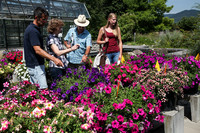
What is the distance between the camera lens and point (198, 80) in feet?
11.0

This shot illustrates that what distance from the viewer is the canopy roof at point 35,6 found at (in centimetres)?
916

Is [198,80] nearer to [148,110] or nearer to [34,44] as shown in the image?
[148,110]

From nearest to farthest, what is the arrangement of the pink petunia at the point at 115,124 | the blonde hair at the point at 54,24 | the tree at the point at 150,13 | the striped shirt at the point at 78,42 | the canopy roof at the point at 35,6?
the pink petunia at the point at 115,124 < the blonde hair at the point at 54,24 < the striped shirt at the point at 78,42 < the canopy roof at the point at 35,6 < the tree at the point at 150,13

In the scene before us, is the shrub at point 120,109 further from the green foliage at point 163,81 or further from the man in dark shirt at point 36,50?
the man in dark shirt at point 36,50

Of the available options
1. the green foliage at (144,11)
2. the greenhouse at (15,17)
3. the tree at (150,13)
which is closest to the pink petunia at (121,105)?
the greenhouse at (15,17)

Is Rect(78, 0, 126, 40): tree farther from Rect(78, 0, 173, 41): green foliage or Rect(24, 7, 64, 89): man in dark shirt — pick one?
Rect(24, 7, 64, 89): man in dark shirt

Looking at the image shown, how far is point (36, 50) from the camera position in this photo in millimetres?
2475

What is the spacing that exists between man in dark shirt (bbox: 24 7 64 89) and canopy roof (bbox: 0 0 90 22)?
7632 mm

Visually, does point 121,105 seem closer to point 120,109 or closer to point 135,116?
point 120,109

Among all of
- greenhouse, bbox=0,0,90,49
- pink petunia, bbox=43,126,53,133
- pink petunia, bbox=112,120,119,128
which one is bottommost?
pink petunia, bbox=112,120,119,128

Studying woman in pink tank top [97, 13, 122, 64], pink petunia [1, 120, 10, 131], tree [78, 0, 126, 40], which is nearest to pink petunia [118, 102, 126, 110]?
pink petunia [1, 120, 10, 131]

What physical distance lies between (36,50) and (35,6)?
898 cm

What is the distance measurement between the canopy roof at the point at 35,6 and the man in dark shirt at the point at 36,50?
25.0ft

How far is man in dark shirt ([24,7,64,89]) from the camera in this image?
2.47 metres
